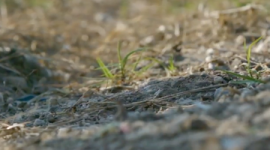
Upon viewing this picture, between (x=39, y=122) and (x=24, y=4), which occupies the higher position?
(x=24, y=4)

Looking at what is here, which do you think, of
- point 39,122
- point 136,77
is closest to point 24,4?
point 136,77

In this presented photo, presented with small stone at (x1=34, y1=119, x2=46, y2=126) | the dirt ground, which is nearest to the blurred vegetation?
the dirt ground

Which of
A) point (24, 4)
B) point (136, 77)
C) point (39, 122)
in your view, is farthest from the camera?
point (24, 4)

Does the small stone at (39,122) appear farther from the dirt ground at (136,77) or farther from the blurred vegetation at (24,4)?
the blurred vegetation at (24,4)

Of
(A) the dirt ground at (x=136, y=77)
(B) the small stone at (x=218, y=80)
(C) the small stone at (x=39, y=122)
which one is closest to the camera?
(A) the dirt ground at (x=136, y=77)

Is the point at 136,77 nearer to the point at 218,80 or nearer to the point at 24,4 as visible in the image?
the point at 218,80

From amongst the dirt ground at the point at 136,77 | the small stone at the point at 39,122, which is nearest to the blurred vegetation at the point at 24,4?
the dirt ground at the point at 136,77

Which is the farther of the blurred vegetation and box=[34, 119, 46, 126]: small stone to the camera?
the blurred vegetation

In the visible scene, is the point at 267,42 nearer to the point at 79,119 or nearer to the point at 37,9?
the point at 79,119

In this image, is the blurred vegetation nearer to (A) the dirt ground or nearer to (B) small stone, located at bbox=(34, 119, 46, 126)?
(A) the dirt ground
